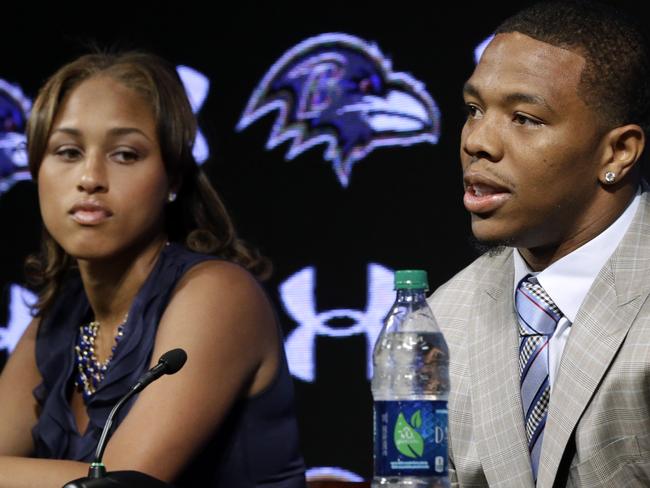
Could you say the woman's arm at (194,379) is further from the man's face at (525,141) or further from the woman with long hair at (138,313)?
the man's face at (525,141)

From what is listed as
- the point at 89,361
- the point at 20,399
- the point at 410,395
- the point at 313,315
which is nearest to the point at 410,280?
the point at 410,395

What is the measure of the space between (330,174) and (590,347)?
1.51m

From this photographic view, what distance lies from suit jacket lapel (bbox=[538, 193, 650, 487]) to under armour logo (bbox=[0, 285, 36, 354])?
196cm

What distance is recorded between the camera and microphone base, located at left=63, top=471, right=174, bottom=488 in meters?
1.34

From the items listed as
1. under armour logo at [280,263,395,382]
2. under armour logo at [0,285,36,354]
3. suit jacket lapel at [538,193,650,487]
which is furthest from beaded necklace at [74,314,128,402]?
suit jacket lapel at [538,193,650,487]

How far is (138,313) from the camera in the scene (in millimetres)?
2354

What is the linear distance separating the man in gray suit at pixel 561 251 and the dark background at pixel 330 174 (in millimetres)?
1142

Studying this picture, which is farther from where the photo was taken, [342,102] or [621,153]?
[342,102]

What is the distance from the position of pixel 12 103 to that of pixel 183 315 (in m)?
1.44

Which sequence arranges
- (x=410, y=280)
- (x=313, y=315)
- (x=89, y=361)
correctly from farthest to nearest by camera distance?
(x=313, y=315), (x=89, y=361), (x=410, y=280)

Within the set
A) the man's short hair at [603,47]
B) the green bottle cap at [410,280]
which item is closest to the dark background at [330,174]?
the man's short hair at [603,47]

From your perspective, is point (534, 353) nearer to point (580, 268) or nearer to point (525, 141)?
point (580, 268)

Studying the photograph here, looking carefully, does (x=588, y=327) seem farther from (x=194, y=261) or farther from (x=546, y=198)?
(x=194, y=261)

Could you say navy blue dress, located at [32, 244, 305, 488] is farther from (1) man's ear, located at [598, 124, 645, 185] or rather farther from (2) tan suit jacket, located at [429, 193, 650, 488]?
(1) man's ear, located at [598, 124, 645, 185]
